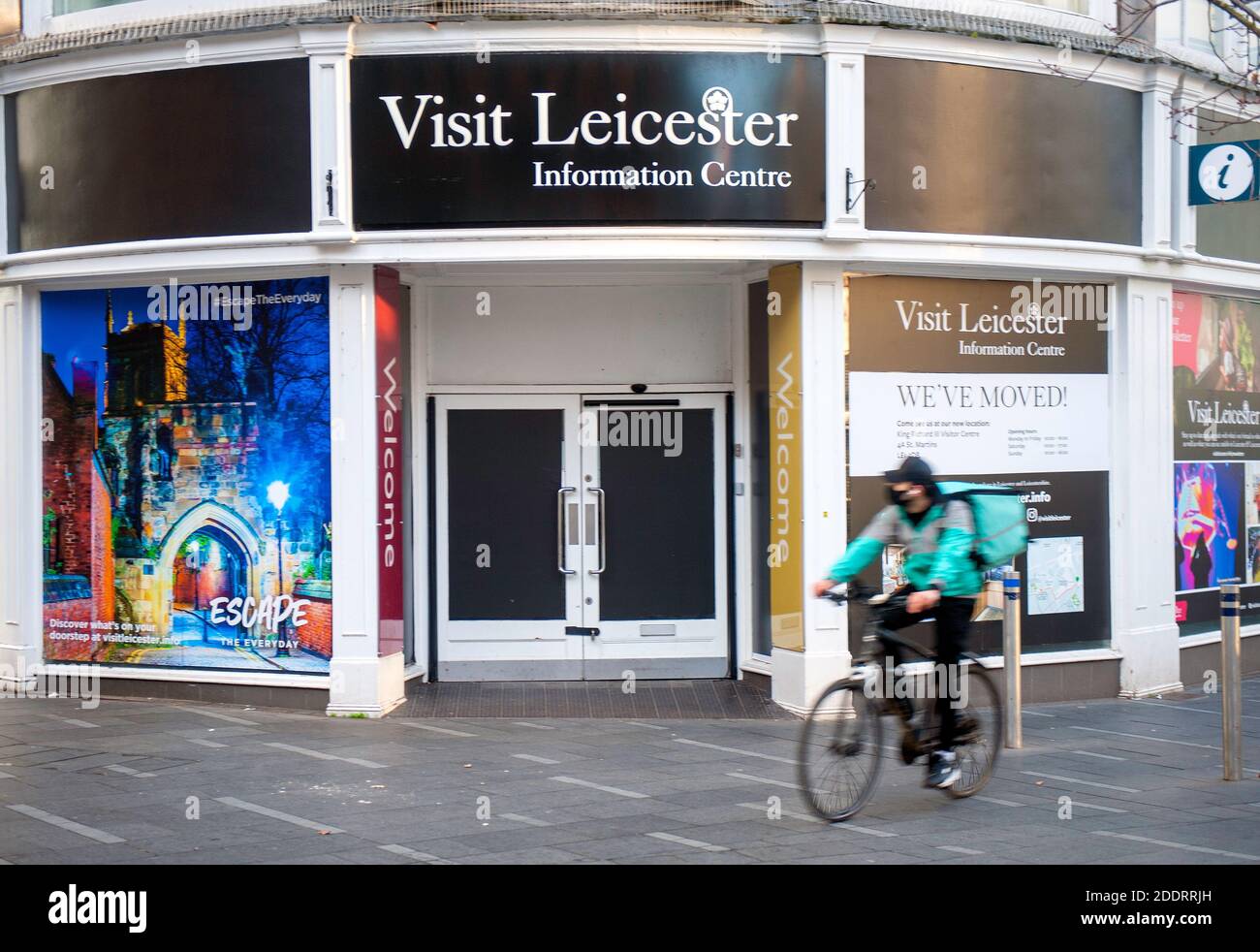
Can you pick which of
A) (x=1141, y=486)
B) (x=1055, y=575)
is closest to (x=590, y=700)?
(x=1055, y=575)

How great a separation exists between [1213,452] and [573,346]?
20.2ft

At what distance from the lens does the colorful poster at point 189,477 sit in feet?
37.2

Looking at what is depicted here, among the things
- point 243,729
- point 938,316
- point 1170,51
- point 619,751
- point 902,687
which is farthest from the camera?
point 1170,51

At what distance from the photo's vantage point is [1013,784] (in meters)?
8.65

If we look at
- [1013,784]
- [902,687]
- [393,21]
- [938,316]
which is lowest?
[1013,784]

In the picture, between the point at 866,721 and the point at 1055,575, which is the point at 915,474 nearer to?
Answer: the point at 866,721

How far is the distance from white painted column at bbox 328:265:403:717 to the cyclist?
452 centimetres

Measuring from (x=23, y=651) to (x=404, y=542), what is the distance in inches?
130

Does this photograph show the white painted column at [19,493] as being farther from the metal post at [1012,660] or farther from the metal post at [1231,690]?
the metal post at [1231,690]

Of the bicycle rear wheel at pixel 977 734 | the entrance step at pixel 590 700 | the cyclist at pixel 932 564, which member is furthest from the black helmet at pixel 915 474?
the entrance step at pixel 590 700

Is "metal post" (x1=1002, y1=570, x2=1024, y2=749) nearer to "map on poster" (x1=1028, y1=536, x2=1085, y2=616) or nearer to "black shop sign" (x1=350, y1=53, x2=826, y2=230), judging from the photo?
"map on poster" (x1=1028, y1=536, x2=1085, y2=616)
